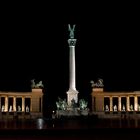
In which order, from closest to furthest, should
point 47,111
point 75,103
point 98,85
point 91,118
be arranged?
point 91,118
point 75,103
point 98,85
point 47,111

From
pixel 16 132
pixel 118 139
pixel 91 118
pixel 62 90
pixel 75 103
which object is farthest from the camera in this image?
pixel 62 90

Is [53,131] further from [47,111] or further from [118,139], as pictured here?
[47,111]

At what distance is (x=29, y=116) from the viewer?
213ft

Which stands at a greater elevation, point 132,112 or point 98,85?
point 98,85

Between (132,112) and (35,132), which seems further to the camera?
(132,112)

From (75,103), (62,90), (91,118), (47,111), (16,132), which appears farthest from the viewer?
(62,90)

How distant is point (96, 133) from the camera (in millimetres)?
27562

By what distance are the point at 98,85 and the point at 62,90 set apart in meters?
11.9

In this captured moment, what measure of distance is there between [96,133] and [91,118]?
2428cm

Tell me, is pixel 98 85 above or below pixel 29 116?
above

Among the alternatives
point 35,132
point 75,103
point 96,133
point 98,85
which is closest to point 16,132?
point 35,132

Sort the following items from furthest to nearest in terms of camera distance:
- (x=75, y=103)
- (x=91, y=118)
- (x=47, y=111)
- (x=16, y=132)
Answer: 1. (x=47, y=111)
2. (x=75, y=103)
3. (x=91, y=118)
4. (x=16, y=132)

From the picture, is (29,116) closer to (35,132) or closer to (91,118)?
(91,118)

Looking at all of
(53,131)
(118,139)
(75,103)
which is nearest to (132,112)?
(75,103)
